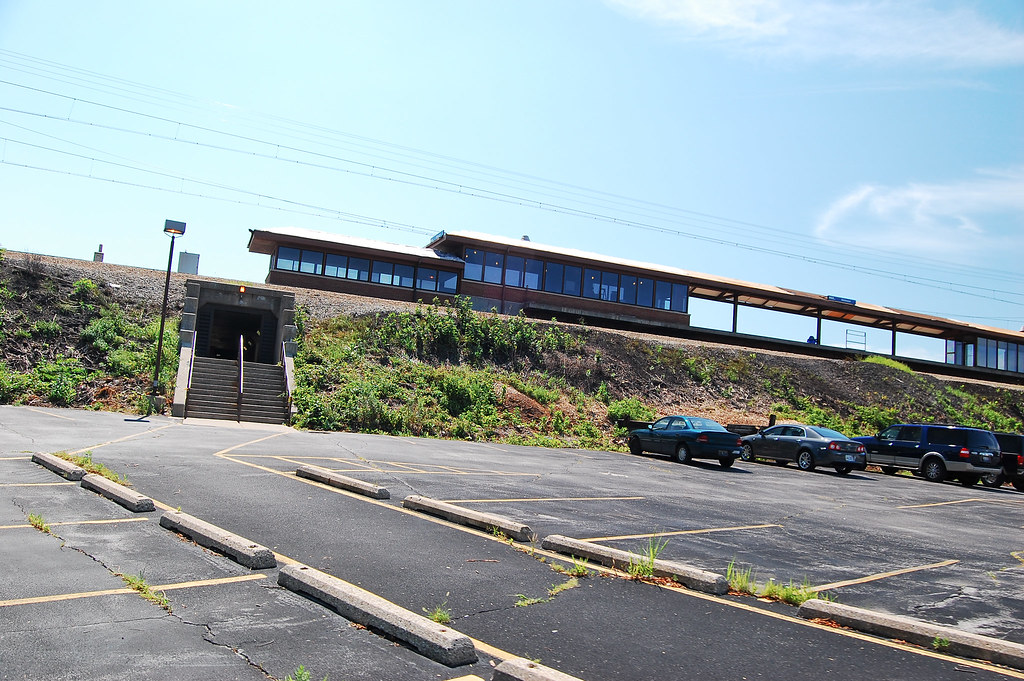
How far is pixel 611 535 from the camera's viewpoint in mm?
8094

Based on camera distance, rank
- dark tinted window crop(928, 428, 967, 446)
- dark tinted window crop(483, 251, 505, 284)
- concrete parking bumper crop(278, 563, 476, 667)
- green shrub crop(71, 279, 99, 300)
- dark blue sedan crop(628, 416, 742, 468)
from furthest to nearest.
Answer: dark tinted window crop(483, 251, 505, 284)
green shrub crop(71, 279, 99, 300)
dark tinted window crop(928, 428, 967, 446)
dark blue sedan crop(628, 416, 742, 468)
concrete parking bumper crop(278, 563, 476, 667)

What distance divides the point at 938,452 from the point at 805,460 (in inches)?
162

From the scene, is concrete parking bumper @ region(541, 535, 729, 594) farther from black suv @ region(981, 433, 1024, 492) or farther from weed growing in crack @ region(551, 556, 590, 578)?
black suv @ region(981, 433, 1024, 492)

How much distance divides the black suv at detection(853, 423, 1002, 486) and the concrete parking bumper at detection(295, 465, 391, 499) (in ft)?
63.7

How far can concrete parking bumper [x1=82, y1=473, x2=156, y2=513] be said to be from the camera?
24.9 feet

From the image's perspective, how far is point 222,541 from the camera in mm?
6152

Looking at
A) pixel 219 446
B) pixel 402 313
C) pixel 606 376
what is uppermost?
pixel 402 313

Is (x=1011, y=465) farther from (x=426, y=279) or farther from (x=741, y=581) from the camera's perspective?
(x=426, y=279)

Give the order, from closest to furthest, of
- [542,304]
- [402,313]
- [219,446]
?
[219,446], [402,313], [542,304]

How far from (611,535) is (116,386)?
819 inches

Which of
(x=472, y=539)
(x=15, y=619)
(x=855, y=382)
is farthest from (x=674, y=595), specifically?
(x=855, y=382)

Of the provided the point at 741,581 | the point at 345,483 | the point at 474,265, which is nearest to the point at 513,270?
the point at 474,265

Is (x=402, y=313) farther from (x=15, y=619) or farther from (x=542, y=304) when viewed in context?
(x=15, y=619)

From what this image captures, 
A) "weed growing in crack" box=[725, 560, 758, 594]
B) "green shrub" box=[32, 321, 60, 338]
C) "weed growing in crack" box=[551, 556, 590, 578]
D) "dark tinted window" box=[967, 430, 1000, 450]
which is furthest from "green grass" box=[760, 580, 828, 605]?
"green shrub" box=[32, 321, 60, 338]
